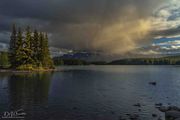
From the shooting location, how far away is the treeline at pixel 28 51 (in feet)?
393

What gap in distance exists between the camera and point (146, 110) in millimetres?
35594

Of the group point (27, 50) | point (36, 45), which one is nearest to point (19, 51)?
point (27, 50)

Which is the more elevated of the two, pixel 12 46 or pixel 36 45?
pixel 36 45

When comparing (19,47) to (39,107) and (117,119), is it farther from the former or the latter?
(117,119)

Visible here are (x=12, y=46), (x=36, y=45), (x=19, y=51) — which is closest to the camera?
(x=19, y=51)

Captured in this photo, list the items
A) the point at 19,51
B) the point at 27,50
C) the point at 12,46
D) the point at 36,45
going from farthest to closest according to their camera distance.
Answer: the point at 36,45, the point at 12,46, the point at 27,50, the point at 19,51

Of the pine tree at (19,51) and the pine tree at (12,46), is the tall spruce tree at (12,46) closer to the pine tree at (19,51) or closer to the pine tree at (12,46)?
the pine tree at (12,46)

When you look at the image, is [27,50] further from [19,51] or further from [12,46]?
[12,46]

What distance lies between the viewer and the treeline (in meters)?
120

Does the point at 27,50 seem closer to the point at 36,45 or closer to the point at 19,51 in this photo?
the point at 19,51

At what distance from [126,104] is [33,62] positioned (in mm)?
92244

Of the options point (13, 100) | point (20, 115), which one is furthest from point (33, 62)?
point (20, 115)

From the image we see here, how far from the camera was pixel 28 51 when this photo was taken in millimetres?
120375

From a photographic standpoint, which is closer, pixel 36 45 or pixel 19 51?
pixel 19 51
